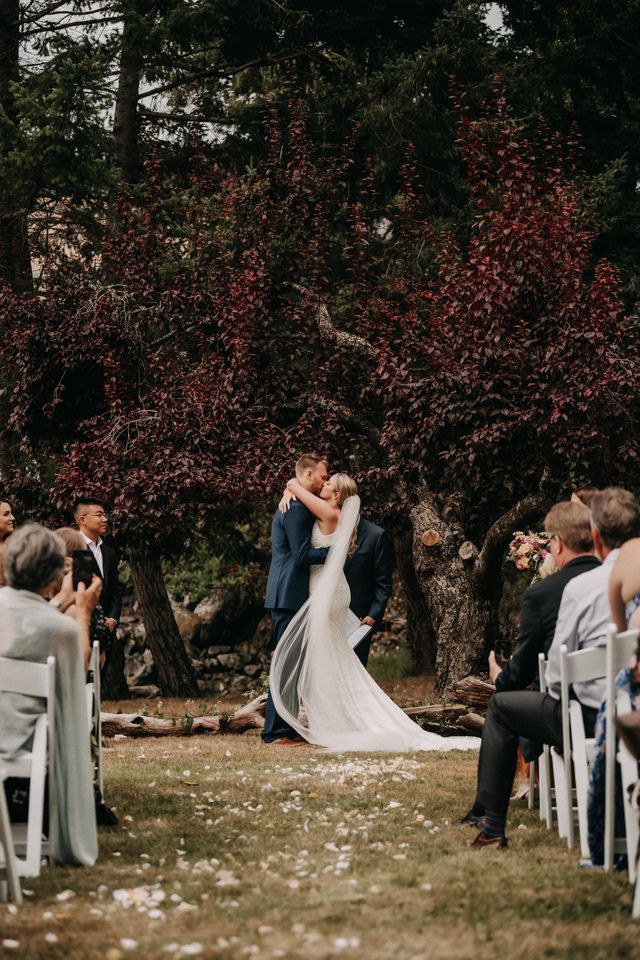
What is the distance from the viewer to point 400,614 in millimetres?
24734

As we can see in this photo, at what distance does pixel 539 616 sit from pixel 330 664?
3.94 m

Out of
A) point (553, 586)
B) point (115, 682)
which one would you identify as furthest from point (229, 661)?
point (553, 586)

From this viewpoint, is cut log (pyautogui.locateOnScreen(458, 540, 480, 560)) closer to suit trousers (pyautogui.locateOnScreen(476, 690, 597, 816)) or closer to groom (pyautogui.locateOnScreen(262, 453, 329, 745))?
groom (pyautogui.locateOnScreen(262, 453, 329, 745))

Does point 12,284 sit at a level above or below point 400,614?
above

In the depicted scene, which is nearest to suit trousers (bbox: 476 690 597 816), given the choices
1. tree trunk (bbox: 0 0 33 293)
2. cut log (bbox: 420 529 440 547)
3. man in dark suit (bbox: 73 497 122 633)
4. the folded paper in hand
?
man in dark suit (bbox: 73 497 122 633)

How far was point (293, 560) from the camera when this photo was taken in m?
9.52

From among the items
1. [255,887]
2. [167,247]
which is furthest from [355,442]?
[255,887]

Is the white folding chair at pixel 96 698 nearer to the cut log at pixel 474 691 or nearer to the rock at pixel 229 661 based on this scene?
the cut log at pixel 474 691

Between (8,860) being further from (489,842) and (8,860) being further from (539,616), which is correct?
(539,616)

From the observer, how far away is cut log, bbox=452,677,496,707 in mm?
9727

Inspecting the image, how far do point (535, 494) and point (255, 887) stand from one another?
753 cm

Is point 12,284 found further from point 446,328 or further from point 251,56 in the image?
point 446,328

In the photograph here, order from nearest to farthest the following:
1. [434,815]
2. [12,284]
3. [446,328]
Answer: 1. [434,815]
2. [446,328]
3. [12,284]

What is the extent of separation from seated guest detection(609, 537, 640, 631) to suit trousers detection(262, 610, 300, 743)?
16.4 feet
